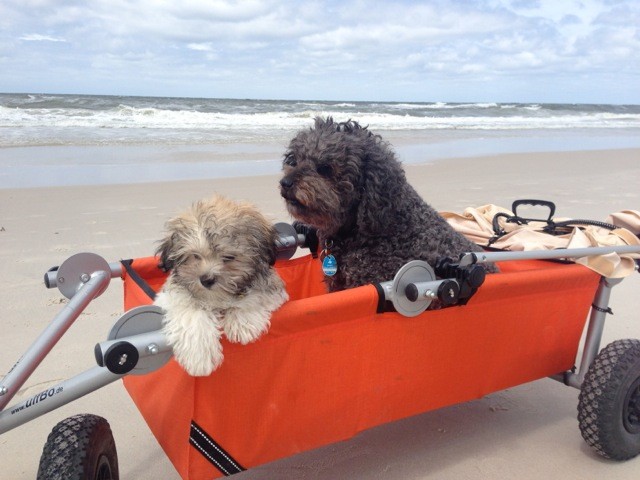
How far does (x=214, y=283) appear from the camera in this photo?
170 cm

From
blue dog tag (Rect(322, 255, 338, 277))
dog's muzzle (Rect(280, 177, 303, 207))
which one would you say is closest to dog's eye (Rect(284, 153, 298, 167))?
dog's muzzle (Rect(280, 177, 303, 207))

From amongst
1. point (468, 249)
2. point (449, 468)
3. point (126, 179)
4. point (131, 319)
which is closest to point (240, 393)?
point (131, 319)

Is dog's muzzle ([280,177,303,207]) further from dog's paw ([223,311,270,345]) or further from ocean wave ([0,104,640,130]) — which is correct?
ocean wave ([0,104,640,130])

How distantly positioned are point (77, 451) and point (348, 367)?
0.87 meters

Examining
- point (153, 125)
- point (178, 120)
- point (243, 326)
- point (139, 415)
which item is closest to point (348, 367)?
point (243, 326)

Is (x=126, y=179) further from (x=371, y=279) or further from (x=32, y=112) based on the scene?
(x=32, y=112)

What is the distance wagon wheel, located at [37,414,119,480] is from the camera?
5.43 feet

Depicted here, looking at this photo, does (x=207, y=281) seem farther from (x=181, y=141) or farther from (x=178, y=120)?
(x=178, y=120)

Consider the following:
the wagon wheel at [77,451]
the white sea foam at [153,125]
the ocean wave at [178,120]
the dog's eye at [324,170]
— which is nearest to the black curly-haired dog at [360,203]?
the dog's eye at [324,170]

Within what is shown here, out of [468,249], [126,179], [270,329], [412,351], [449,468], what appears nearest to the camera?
[270,329]

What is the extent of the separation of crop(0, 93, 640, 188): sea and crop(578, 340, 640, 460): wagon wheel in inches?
94.9

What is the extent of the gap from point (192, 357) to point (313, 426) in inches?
23.4

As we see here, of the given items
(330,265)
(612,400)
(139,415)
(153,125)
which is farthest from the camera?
(153,125)

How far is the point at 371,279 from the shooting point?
2.53m
